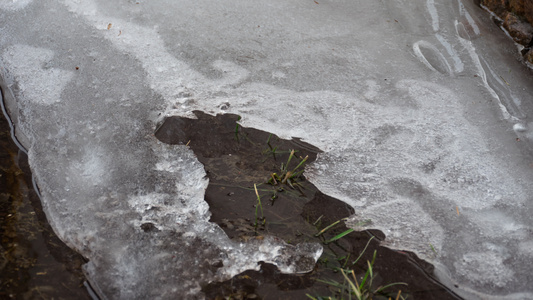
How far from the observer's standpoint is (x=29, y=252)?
1.78 meters

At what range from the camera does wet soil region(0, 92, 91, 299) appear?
1653 mm

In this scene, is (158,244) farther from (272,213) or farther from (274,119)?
(274,119)

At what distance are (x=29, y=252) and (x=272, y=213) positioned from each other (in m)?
1.00

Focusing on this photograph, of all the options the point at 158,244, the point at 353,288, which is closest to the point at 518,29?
the point at 353,288

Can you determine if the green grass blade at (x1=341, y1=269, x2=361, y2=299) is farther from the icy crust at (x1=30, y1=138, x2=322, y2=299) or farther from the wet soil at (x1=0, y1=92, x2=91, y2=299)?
the wet soil at (x1=0, y1=92, x2=91, y2=299)

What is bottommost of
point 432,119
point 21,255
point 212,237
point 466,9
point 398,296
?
point 21,255

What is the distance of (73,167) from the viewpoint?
6.95 feet

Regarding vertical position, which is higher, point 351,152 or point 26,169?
point 351,152

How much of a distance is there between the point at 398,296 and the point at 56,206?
1.47 m

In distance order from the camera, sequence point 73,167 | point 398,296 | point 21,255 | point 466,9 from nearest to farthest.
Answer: point 398,296 → point 21,255 → point 73,167 → point 466,9

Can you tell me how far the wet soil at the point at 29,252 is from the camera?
1653 millimetres

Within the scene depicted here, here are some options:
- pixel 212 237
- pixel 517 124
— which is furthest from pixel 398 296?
pixel 517 124

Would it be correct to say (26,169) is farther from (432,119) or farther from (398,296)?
(432,119)

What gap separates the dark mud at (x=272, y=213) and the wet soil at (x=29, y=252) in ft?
1.79
